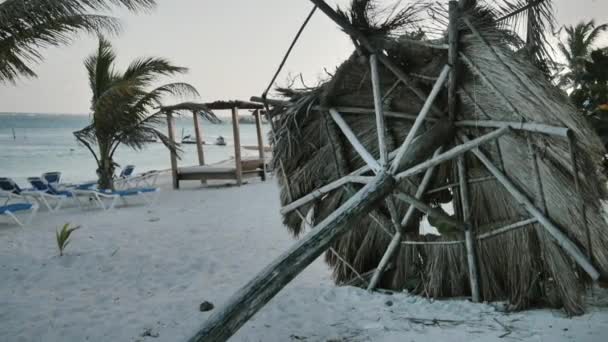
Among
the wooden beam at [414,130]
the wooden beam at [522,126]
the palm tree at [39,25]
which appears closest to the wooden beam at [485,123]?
the wooden beam at [522,126]

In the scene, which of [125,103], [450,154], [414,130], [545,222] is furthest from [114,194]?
[545,222]

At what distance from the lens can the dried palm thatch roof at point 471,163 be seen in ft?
10.2

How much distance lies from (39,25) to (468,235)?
5.85 meters

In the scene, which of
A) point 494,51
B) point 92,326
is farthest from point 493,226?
point 92,326

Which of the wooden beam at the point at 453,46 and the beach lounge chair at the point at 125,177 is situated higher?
the wooden beam at the point at 453,46

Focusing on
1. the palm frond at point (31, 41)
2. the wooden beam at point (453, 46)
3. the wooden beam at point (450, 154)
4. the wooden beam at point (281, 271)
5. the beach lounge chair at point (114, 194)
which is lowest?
the beach lounge chair at point (114, 194)

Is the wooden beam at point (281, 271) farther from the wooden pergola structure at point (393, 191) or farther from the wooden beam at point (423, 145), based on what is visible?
the wooden beam at point (423, 145)

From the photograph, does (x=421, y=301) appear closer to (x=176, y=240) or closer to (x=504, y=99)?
(x=504, y=99)

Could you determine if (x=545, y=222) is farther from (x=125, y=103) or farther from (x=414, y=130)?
(x=125, y=103)

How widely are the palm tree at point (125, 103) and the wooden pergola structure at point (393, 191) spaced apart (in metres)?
8.39

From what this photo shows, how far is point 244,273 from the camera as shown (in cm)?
530

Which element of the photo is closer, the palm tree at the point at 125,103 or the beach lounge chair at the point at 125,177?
the palm tree at the point at 125,103

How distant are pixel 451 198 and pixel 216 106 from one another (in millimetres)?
10315

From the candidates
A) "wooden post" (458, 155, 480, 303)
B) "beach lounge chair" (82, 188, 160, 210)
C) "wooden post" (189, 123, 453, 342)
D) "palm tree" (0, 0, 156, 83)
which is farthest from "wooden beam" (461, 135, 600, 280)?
"beach lounge chair" (82, 188, 160, 210)
